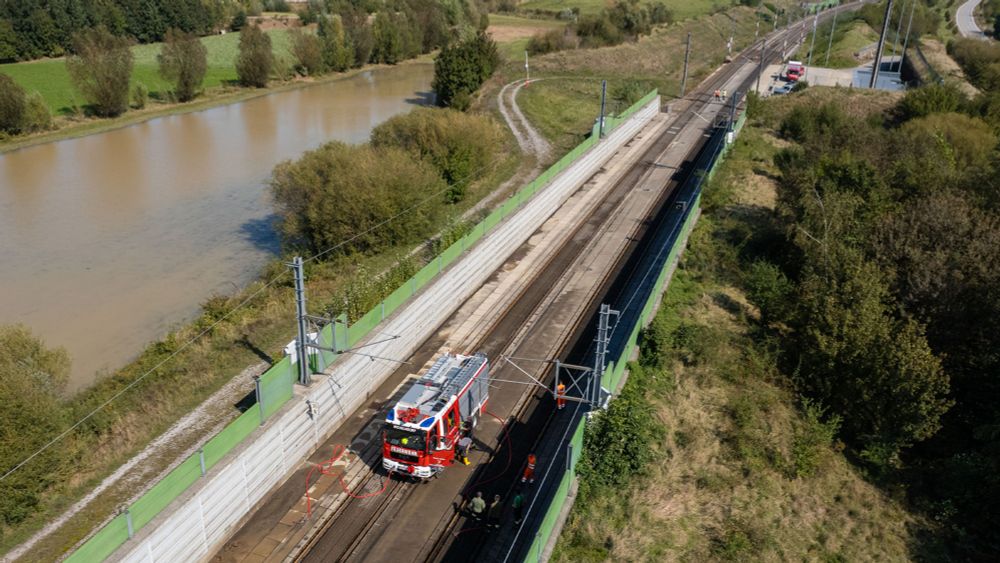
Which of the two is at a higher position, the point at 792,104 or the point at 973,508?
the point at 792,104

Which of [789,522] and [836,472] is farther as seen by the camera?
[836,472]

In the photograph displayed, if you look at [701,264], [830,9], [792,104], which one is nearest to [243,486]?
[701,264]

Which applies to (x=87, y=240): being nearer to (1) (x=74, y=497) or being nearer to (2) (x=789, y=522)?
(1) (x=74, y=497)

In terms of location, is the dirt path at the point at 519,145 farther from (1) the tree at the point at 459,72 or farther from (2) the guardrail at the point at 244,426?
(2) the guardrail at the point at 244,426

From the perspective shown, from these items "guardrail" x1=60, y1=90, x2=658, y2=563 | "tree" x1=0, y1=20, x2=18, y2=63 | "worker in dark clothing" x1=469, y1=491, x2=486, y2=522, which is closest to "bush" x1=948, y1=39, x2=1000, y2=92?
"guardrail" x1=60, y1=90, x2=658, y2=563

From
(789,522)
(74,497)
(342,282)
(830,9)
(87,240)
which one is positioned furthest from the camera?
(830,9)

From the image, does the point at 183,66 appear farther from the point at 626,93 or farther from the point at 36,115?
the point at 626,93

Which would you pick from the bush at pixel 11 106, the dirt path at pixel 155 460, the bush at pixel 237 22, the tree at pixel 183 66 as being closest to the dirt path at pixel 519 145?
the dirt path at pixel 155 460
